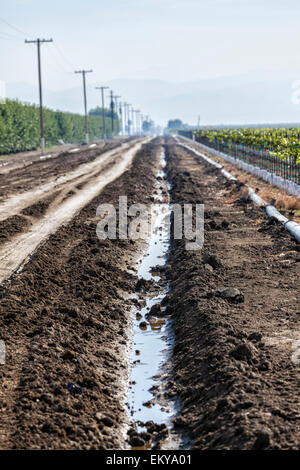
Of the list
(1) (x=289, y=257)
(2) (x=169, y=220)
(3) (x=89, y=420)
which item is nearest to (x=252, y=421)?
(3) (x=89, y=420)

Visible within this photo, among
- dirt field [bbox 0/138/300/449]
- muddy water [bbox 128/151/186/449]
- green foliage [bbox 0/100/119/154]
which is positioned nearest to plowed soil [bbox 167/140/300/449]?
dirt field [bbox 0/138/300/449]

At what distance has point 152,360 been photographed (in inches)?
330

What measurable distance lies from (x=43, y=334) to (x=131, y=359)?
1173 millimetres

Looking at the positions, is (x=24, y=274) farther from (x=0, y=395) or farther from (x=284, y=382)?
(x=284, y=382)

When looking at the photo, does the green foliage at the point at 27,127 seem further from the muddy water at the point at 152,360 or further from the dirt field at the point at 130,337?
the muddy water at the point at 152,360

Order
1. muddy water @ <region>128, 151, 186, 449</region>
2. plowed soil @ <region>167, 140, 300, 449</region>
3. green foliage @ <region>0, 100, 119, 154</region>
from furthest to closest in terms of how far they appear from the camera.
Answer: green foliage @ <region>0, 100, 119, 154</region> → muddy water @ <region>128, 151, 186, 449</region> → plowed soil @ <region>167, 140, 300, 449</region>

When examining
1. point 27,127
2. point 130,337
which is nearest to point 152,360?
point 130,337

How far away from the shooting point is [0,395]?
21.5ft

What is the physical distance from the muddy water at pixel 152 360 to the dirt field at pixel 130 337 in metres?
0.09

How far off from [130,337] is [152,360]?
87 centimetres

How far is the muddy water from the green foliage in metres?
40.3

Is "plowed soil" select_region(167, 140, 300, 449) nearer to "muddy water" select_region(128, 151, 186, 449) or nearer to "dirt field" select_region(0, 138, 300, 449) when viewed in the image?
"dirt field" select_region(0, 138, 300, 449)

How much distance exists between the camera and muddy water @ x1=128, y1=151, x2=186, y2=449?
22.0ft
